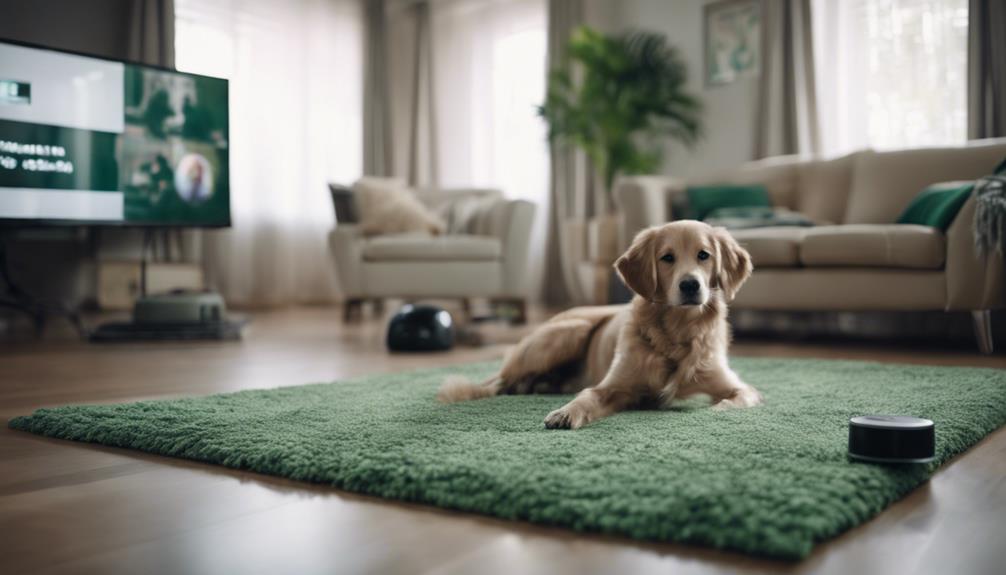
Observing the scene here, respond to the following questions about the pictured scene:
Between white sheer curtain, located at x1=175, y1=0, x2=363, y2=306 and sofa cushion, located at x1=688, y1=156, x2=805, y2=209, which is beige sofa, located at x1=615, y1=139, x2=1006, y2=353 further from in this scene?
white sheer curtain, located at x1=175, y1=0, x2=363, y2=306

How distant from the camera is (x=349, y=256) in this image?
4.88 metres

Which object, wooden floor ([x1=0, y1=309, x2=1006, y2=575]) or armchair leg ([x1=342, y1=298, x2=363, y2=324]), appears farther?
armchair leg ([x1=342, y1=298, x2=363, y2=324])

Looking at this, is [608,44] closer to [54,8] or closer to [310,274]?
[310,274]

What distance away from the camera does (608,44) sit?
5977 mm

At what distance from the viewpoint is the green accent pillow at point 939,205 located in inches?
128

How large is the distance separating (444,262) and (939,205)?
2617 mm

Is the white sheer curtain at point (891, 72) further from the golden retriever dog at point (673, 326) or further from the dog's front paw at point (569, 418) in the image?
the dog's front paw at point (569, 418)

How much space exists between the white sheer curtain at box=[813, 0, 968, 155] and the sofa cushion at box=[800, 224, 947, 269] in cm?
188

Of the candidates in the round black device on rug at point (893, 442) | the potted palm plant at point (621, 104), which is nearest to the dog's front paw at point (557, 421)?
the round black device on rug at point (893, 442)

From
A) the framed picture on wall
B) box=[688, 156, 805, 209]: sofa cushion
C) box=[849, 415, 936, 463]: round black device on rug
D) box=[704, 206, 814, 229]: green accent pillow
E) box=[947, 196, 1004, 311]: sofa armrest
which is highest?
the framed picture on wall

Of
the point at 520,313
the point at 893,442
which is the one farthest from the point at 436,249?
the point at 893,442

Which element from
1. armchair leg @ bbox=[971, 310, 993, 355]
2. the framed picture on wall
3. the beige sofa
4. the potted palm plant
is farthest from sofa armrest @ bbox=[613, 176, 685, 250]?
the framed picture on wall

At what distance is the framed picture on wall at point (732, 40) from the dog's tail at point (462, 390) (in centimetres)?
460

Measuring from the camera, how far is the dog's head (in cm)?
175
